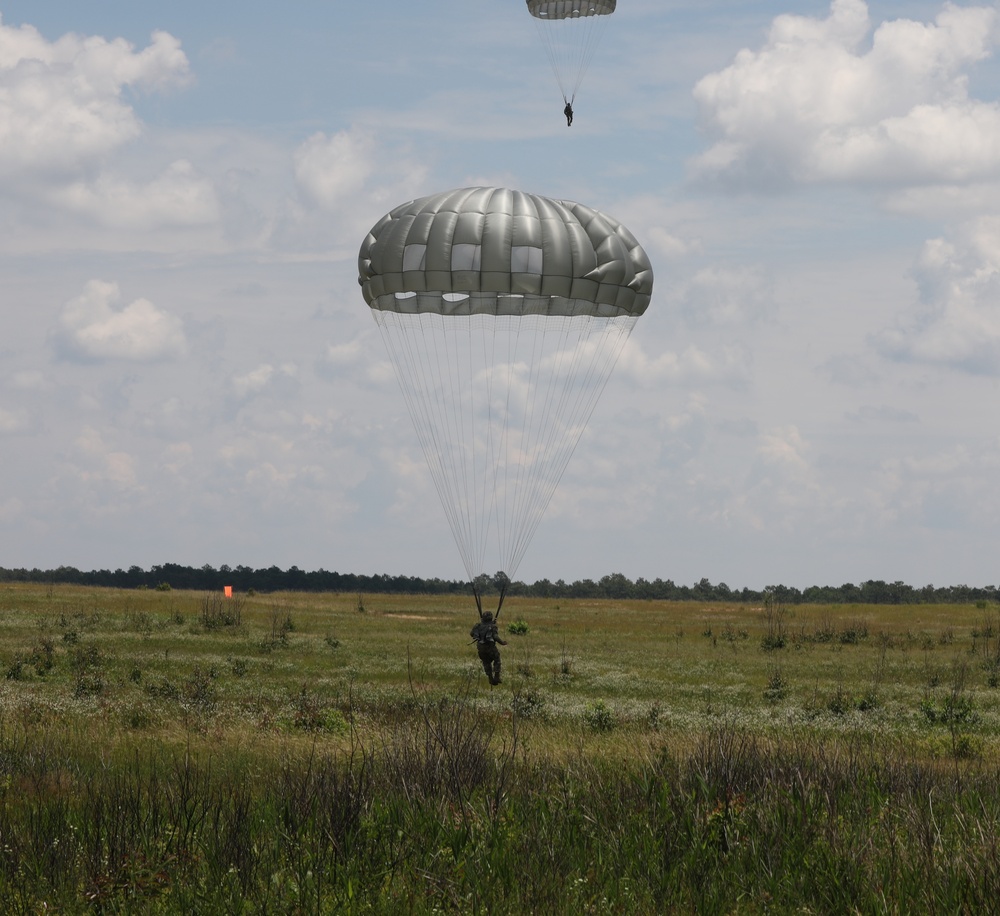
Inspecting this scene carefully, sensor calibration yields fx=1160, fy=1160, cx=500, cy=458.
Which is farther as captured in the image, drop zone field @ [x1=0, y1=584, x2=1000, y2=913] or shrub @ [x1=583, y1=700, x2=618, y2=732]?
shrub @ [x1=583, y1=700, x2=618, y2=732]

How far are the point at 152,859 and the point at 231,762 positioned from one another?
5811mm

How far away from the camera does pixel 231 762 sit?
15.6m

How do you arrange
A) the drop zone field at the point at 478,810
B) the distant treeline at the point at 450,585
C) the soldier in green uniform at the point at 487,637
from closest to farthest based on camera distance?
the drop zone field at the point at 478,810 → the soldier in green uniform at the point at 487,637 → the distant treeline at the point at 450,585

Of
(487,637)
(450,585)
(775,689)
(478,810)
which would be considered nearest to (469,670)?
(487,637)

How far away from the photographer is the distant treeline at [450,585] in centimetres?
12938

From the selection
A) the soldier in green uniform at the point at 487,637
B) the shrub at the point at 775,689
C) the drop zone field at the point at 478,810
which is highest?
the soldier in green uniform at the point at 487,637

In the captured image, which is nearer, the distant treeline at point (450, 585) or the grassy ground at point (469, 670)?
the grassy ground at point (469, 670)

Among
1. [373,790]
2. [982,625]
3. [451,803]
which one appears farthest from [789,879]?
[982,625]

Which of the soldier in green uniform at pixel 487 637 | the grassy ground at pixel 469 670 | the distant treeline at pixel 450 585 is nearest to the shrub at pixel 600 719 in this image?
the grassy ground at pixel 469 670

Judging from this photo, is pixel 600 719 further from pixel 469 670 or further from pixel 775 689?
pixel 469 670

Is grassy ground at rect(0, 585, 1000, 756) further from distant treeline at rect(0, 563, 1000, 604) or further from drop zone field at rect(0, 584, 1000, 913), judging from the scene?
distant treeline at rect(0, 563, 1000, 604)

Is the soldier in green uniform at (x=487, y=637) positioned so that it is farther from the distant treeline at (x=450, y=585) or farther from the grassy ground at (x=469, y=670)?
the distant treeline at (x=450, y=585)

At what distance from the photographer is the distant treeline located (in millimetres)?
129375

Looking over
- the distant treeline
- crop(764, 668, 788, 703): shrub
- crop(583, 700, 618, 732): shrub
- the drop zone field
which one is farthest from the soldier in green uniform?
the distant treeline
